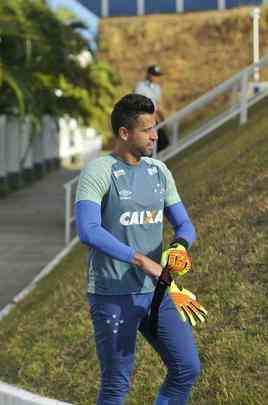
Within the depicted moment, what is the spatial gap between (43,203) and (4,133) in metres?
2.78

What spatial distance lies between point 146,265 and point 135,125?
721 mm

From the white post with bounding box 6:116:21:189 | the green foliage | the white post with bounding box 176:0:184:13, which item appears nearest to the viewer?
the green foliage

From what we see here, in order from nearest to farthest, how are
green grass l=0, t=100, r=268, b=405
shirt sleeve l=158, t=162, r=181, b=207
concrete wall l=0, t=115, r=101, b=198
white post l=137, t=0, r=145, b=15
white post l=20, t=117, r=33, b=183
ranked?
shirt sleeve l=158, t=162, r=181, b=207 → green grass l=0, t=100, r=268, b=405 → concrete wall l=0, t=115, r=101, b=198 → white post l=20, t=117, r=33, b=183 → white post l=137, t=0, r=145, b=15

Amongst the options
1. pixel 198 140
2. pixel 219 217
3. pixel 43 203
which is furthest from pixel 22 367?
pixel 43 203

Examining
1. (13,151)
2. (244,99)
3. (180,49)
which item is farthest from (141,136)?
(180,49)

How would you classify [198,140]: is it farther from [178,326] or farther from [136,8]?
[136,8]

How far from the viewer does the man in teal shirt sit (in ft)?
17.2

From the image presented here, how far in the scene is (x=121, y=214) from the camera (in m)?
5.25

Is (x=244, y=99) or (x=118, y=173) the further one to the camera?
(x=244, y=99)

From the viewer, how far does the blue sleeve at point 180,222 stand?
5336 millimetres

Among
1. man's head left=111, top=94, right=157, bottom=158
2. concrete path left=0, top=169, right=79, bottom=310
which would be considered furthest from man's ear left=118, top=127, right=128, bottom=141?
concrete path left=0, top=169, right=79, bottom=310

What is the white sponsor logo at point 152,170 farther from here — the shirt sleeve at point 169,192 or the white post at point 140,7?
the white post at point 140,7

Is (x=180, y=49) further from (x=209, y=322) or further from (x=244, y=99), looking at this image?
(x=209, y=322)

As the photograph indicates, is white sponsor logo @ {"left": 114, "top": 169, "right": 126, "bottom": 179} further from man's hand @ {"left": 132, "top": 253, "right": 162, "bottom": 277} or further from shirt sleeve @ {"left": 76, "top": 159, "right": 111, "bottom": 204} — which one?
man's hand @ {"left": 132, "top": 253, "right": 162, "bottom": 277}
